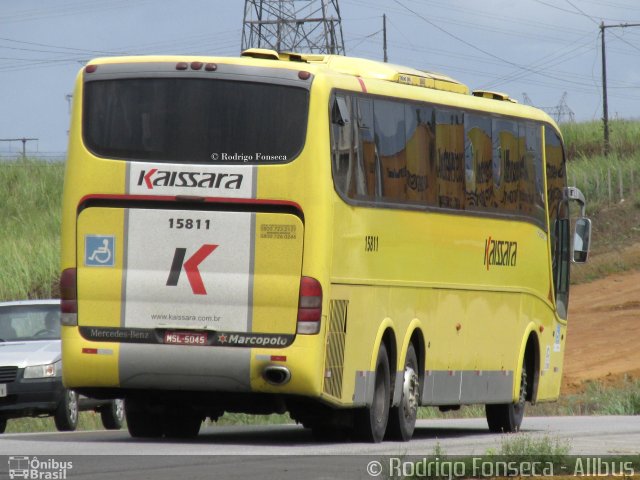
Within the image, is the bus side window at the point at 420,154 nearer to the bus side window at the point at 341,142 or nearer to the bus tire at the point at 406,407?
the bus side window at the point at 341,142

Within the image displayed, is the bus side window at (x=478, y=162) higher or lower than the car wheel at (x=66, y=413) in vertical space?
higher

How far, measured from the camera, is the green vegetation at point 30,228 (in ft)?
137

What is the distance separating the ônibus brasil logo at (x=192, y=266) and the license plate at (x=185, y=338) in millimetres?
395

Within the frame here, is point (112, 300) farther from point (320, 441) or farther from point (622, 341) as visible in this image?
point (622, 341)

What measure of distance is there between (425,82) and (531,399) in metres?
5.02

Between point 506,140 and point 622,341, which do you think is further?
point 622,341

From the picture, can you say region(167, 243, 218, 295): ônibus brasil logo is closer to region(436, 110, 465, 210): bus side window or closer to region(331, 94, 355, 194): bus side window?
region(331, 94, 355, 194): bus side window

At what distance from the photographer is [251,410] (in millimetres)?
17062

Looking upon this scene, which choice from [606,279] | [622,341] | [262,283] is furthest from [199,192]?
[606,279]
